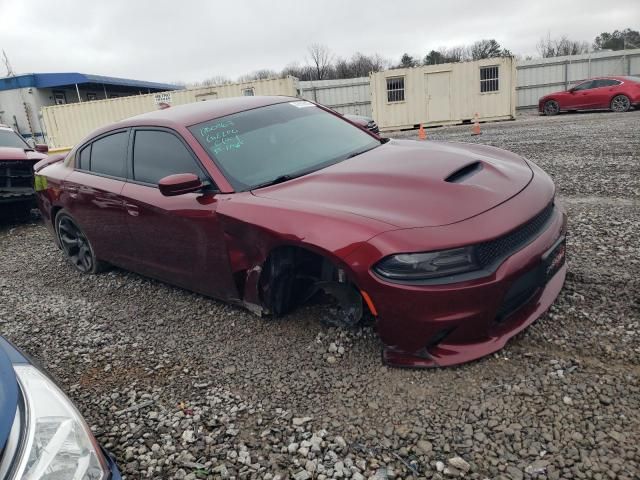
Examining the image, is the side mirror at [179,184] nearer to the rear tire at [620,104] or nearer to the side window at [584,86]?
the rear tire at [620,104]

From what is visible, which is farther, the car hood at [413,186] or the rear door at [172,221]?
the rear door at [172,221]

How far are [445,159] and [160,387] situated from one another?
227cm

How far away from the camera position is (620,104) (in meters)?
16.7

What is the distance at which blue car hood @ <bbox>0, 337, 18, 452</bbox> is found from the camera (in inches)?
51.1

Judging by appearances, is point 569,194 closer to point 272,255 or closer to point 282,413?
point 272,255

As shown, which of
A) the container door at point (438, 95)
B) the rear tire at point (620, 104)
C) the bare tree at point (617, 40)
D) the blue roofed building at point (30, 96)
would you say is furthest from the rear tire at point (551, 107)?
the bare tree at point (617, 40)

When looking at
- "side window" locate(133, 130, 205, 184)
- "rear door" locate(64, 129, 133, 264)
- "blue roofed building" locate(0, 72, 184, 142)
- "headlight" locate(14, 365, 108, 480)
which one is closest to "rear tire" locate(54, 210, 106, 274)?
"rear door" locate(64, 129, 133, 264)

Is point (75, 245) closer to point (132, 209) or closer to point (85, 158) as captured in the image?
point (85, 158)

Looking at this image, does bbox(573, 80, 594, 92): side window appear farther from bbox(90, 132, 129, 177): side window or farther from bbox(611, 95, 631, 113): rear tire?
bbox(90, 132, 129, 177): side window

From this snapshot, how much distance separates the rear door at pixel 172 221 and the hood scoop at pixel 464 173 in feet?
4.87

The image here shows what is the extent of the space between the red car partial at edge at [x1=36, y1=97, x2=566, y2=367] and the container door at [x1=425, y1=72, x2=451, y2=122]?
1592 centimetres

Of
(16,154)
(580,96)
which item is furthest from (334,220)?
(580,96)

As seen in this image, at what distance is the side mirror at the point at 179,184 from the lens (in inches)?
122

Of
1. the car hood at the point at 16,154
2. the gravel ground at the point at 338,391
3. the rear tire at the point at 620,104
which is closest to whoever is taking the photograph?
the gravel ground at the point at 338,391
